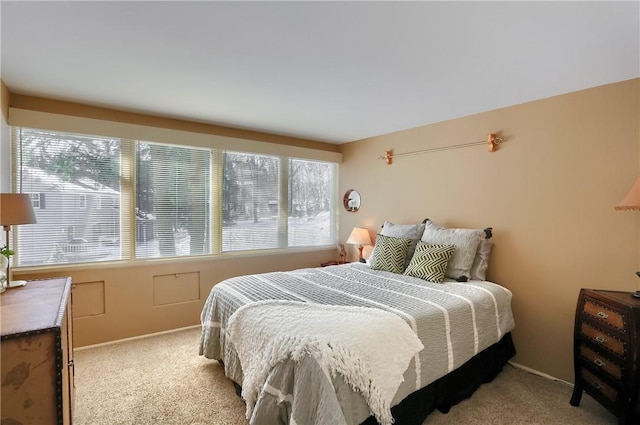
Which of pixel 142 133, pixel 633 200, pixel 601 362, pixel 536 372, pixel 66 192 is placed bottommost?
pixel 536 372

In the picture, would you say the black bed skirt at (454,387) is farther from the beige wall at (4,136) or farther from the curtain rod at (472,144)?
the beige wall at (4,136)

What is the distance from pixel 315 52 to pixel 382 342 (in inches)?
67.7

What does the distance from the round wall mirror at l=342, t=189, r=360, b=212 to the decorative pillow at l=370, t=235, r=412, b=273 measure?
1.22 metres

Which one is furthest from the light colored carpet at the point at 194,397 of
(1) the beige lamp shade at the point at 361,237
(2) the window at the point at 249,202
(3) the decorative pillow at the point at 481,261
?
(1) the beige lamp shade at the point at 361,237

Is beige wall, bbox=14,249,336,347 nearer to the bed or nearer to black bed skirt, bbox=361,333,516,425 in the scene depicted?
the bed

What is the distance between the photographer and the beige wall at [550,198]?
7.43ft

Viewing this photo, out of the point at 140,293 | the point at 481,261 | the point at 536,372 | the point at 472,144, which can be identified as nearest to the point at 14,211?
the point at 140,293

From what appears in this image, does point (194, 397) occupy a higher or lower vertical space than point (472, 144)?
lower

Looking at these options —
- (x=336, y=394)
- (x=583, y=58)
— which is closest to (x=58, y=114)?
(x=336, y=394)

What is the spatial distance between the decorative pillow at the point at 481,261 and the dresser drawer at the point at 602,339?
2.64ft

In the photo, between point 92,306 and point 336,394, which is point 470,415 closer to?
point 336,394

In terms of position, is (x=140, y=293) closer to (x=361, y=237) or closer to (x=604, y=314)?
(x=361, y=237)

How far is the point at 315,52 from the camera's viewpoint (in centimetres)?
Answer: 190

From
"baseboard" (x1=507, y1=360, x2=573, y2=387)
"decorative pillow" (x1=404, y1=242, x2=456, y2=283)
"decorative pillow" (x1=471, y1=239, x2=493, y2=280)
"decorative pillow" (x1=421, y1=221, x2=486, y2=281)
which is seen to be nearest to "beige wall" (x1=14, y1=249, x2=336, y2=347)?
"decorative pillow" (x1=404, y1=242, x2=456, y2=283)
